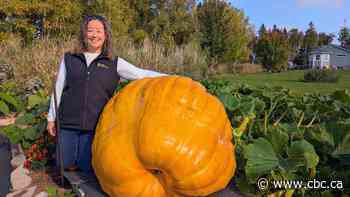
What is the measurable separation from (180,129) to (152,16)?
23062mm

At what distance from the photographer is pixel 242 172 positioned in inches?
107

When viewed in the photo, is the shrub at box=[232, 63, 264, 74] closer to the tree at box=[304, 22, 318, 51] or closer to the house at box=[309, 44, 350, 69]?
the house at box=[309, 44, 350, 69]

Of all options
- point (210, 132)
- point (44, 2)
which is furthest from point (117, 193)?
point (44, 2)

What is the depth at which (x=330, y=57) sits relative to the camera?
198 feet

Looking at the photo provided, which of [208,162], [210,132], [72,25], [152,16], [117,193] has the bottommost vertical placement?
[117,193]

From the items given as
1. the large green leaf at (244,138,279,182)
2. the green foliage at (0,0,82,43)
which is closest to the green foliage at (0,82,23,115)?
the large green leaf at (244,138,279,182)

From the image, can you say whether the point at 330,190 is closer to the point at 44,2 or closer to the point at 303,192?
the point at 303,192

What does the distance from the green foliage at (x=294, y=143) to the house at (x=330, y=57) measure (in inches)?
2236

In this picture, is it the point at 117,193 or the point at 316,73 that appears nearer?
the point at 117,193

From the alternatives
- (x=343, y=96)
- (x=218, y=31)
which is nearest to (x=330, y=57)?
(x=218, y=31)

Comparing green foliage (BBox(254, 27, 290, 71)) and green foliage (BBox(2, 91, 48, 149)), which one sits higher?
green foliage (BBox(254, 27, 290, 71))

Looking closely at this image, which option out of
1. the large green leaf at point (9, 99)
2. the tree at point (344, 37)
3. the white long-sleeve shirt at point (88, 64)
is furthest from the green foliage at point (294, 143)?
the tree at point (344, 37)

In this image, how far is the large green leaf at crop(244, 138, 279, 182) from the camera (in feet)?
7.22

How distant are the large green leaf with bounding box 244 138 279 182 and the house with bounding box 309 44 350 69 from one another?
5769 centimetres
